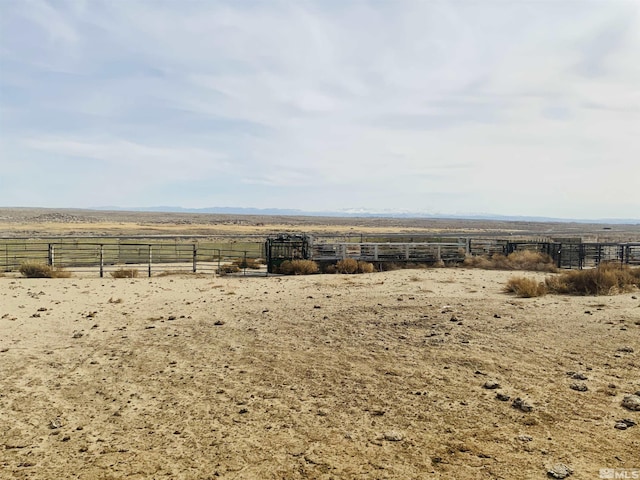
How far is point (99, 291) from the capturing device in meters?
17.3

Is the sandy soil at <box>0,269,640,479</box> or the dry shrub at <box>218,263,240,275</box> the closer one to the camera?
the sandy soil at <box>0,269,640,479</box>

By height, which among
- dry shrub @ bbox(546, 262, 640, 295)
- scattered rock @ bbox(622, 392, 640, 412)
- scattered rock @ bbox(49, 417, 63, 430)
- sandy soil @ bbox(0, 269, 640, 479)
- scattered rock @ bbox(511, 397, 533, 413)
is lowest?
scattered rock @ bbox(49, 417, 63, 430)

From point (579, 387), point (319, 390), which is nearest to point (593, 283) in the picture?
point (579, 387)

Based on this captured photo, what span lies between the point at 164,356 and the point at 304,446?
13.6 ft

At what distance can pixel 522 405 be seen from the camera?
5.91m

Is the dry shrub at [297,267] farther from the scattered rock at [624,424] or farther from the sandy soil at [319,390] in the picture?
the scattered rock at [624,424]

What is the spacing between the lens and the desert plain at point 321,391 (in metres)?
4.82

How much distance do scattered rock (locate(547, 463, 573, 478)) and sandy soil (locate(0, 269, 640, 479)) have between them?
0.07 metres

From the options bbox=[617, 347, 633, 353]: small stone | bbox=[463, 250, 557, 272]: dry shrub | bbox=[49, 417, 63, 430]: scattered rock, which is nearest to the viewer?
bbox=[49, 417, 63, 430]: scattered rock

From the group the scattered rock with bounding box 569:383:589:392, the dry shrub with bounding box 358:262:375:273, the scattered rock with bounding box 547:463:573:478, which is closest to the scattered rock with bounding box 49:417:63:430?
the scattered rock with bounding box 547:463:573:478

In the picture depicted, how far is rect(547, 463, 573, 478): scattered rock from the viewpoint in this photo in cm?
435

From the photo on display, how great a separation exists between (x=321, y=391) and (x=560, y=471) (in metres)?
2.97

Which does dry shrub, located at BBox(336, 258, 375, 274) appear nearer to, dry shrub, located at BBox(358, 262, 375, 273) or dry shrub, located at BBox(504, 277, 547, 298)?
dry shrub, located at BBox(358, 262, 375, 273)

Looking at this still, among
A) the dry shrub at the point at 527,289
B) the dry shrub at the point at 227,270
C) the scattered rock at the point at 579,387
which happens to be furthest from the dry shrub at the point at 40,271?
the scattered rock at the point at 579,387
